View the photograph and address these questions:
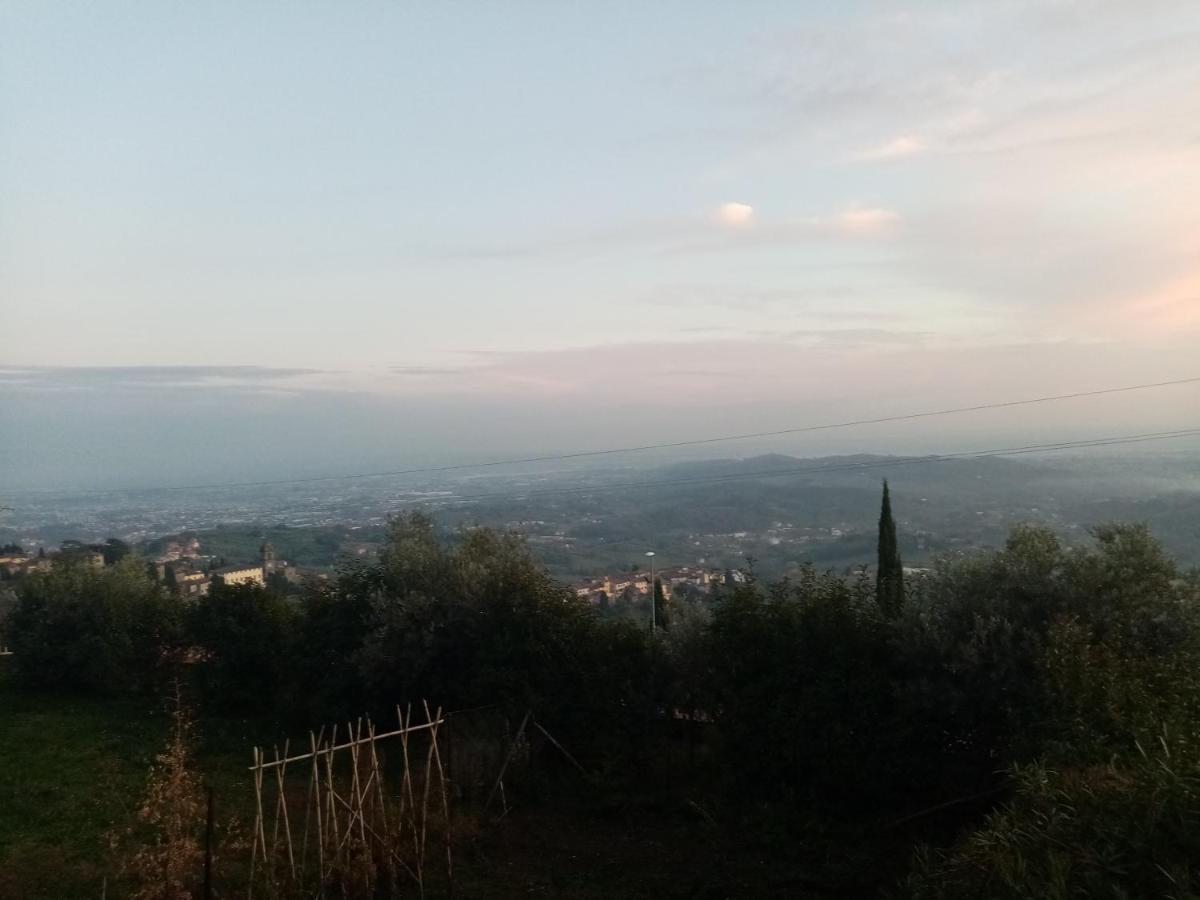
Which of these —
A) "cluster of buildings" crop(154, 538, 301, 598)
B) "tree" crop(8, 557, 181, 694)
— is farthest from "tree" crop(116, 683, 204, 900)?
"cluster of buildings" crop(154, 538, 301, 598)

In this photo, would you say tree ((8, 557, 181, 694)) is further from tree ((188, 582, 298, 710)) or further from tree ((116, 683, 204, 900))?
tree ((116, 683, 204, 900))

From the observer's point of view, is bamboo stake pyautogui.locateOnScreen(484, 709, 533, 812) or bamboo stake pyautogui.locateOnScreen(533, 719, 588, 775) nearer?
bamboo stake pyautogui.locateOnScreen(484, 709, 533, 812)

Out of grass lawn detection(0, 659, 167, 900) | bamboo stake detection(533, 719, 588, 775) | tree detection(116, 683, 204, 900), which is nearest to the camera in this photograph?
tree detection(116, 683, 204, 900)

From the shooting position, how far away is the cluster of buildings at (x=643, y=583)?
1830cm

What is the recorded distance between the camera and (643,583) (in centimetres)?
2198

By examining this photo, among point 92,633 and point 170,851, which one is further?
point 92,633

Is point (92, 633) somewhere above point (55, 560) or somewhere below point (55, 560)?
below

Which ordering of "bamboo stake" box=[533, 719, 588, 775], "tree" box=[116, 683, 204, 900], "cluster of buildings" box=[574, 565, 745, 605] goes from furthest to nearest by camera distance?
"cluster of buildings" box=[574, 565, 745, 605] < "bamboo stake" box=[533, 719, 588, 775] < "tree" box=[116, 683, 204, 900]

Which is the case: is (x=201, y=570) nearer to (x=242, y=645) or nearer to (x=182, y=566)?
(x=182, y=566)

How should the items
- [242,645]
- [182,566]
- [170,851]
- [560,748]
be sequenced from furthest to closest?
[182,566] → [242,645] → [560,748] → [170,851]

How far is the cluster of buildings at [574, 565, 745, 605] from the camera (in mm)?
18297

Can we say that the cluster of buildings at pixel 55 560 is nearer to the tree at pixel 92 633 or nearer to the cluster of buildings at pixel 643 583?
the tree at pixel 92 633

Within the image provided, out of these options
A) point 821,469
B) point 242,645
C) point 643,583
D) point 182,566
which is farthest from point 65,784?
point 821,469

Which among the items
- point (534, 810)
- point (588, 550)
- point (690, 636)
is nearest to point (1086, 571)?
point (690, 636)
